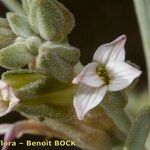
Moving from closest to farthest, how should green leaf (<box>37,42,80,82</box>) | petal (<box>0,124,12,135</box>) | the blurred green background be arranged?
green leaf (<box>37,42,80,82</box>), petal (<box>0,124,12,135</box>), the blurred green background

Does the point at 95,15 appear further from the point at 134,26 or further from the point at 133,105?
the point at 133,105

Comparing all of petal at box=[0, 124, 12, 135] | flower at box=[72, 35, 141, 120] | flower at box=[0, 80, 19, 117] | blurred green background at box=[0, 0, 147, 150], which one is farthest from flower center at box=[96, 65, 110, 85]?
blurred green background at box=[0, 0, 147, 150]

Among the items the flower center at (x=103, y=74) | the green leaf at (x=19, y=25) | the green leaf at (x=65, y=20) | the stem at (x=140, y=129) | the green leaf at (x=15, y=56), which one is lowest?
the stem at (x=140, y=129)

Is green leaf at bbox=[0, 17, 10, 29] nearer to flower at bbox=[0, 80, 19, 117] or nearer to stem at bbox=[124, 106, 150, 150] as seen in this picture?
flower at bbox=[0, 80, 19, 117]

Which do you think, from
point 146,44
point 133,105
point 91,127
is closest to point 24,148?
point 133,105

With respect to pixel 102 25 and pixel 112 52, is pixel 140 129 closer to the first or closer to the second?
pixel 112 52

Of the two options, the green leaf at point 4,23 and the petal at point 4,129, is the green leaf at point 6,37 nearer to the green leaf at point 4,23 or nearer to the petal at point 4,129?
the green leaf at point 4,23

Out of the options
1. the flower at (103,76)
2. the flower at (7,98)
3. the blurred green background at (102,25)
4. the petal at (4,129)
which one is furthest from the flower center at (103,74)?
the blurred green background at (102,25)

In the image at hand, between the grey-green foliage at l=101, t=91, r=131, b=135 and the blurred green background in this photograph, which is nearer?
the grey-green foliage at l=101, t=91, r=131, b=135
